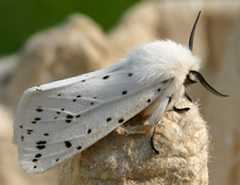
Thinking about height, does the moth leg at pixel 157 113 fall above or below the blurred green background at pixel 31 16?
below

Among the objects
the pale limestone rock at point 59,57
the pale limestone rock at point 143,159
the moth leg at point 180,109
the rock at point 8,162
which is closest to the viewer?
the pale limestone rock at point 143,159

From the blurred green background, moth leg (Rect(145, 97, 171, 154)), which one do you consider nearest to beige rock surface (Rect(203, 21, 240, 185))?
moth leg (Rect(145, 97, 171, 154))

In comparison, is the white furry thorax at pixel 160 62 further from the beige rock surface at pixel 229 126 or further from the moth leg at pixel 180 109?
the beige rock surface at pixel 229 126

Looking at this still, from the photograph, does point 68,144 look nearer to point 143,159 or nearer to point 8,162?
point 143,159

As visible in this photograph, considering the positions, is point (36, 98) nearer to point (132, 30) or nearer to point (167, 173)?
point (167, 173)

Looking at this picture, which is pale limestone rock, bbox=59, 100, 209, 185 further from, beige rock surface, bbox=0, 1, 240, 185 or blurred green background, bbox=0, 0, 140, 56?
blurred green background, bbox=0, 0, 140, 56

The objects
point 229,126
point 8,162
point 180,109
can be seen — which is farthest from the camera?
point 8,162

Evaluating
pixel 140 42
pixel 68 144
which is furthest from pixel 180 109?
pixel 140 42

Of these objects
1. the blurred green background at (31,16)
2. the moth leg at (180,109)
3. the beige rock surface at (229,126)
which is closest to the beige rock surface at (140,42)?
the beige rock surface at (229,126)
